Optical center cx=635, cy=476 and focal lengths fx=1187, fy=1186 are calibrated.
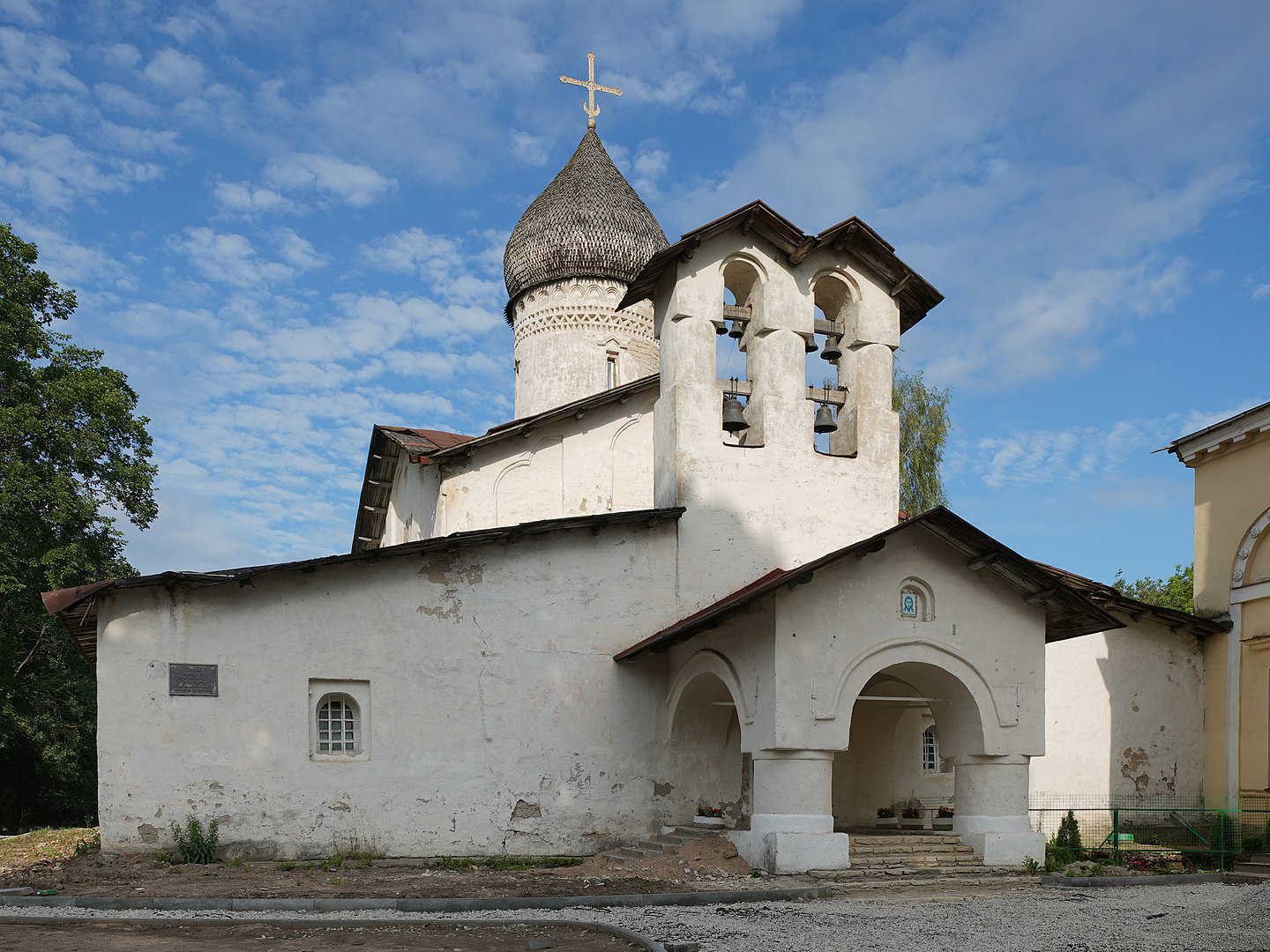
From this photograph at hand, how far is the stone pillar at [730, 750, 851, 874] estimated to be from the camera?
13.0 m

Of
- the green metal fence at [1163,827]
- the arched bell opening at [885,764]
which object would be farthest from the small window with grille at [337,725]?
the green metal fence at [1163,827]

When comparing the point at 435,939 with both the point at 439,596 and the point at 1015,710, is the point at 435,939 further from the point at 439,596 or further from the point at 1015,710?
the point at 1015,710

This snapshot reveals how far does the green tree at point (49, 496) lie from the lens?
23.1 metres

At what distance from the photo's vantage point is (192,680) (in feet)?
44.1

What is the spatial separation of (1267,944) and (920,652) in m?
5.63

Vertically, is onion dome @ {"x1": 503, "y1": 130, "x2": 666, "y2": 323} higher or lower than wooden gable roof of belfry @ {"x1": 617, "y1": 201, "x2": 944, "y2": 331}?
higher

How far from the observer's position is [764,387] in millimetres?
16250

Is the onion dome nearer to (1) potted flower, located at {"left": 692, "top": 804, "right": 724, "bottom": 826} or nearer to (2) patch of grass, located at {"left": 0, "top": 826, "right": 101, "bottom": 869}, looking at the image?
(1) potted flower, located at {"left": 692, "top": 804, "right": 724, "bottom": 826}

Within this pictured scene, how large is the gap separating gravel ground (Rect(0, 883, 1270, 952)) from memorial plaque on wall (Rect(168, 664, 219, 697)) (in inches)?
123

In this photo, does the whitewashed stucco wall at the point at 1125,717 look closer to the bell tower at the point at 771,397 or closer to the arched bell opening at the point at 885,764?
the arched bell opening at the point at 885,764

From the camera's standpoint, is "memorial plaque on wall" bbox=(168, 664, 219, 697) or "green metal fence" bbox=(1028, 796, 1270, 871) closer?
"memorial plaque on wall" bbox=(168, 664, 219, 697)

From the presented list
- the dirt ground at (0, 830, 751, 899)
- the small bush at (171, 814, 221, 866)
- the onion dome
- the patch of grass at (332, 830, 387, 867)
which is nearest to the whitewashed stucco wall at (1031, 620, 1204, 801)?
the dirt ground at (0, 830, 751, 899)

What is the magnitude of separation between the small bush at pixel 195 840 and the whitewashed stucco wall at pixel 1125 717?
11.9 meters

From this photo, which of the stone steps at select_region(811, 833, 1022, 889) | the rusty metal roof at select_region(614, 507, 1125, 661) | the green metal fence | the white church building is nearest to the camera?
the stone steps at select_region(811, 833, 1022, 889)
